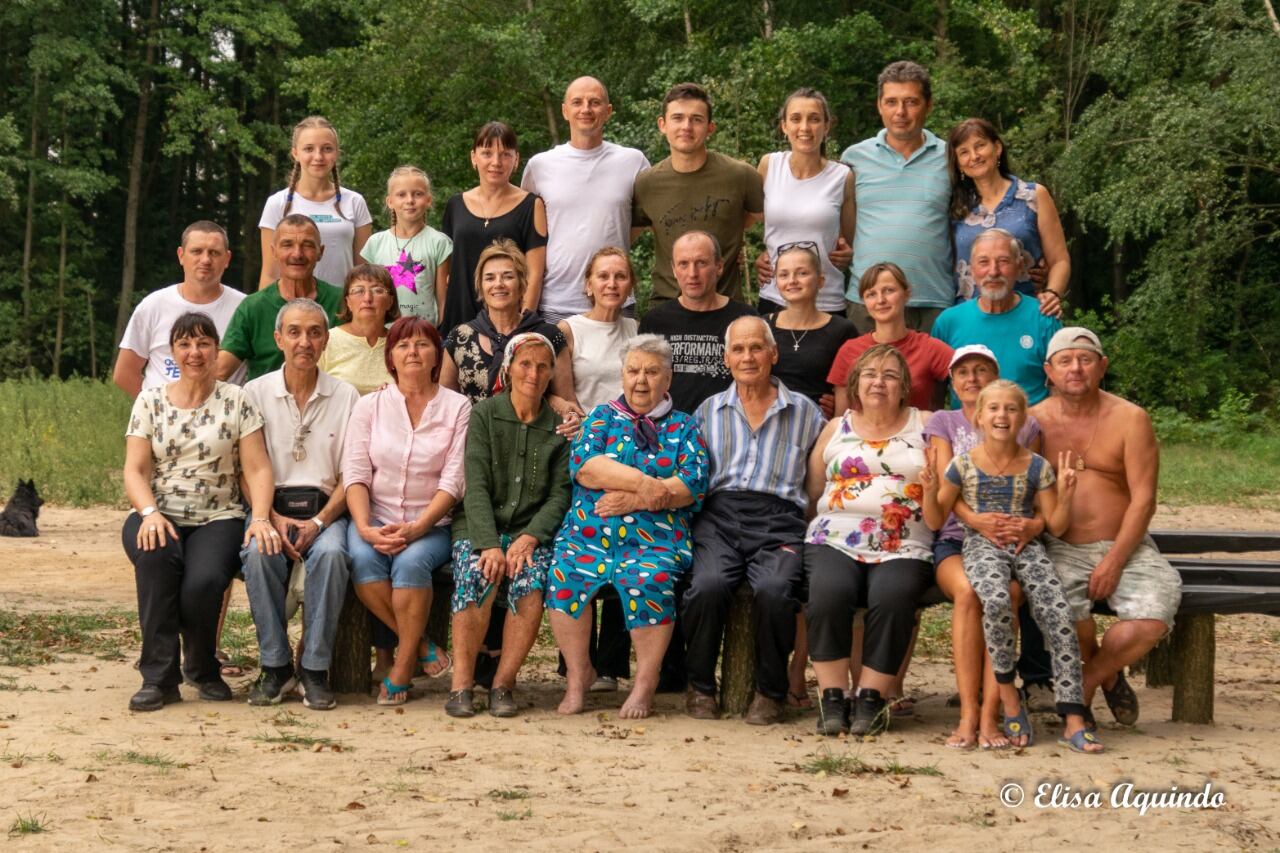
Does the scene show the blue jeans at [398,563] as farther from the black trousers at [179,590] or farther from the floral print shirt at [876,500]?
the floral print shirt at [876,500]

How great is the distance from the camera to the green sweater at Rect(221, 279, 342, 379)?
6840 millimetres

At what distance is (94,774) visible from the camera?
16.4ft

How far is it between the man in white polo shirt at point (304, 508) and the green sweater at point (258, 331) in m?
0.20

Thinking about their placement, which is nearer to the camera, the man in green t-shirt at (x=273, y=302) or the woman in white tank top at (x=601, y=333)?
the woman in white tank top at (x=601, y=333)

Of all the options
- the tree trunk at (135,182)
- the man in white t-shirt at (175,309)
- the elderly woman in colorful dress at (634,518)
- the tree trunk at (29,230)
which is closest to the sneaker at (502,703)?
the elderly woman in colorful dress at (634,518)

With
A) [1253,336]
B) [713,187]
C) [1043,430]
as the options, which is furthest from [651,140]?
[1043,430]

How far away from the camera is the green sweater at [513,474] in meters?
6.27

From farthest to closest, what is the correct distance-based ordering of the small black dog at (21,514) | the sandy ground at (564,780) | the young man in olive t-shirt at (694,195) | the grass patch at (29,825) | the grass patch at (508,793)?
the small black dog at (21,514)
the young man in olive t-shirt at (694,195)
the grass patch at (508,793)
the sandy ground at (564,780)
the grass patch at (29,825)

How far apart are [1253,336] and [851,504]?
58.2 ft

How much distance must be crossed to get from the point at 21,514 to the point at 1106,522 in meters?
9.23

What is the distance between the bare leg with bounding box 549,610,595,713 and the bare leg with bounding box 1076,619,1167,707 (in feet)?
6.29

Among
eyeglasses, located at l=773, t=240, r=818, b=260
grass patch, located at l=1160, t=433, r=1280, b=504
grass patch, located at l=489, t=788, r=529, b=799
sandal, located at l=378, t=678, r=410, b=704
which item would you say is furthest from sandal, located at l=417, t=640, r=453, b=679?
grass patch, located at l=1160, t=433, r=1280, b=504

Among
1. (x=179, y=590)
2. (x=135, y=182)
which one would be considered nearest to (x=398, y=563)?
(x=179, y=590)

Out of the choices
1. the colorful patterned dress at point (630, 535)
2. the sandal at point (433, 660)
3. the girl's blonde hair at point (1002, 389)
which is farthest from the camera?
the sandal at point (433, 660)
